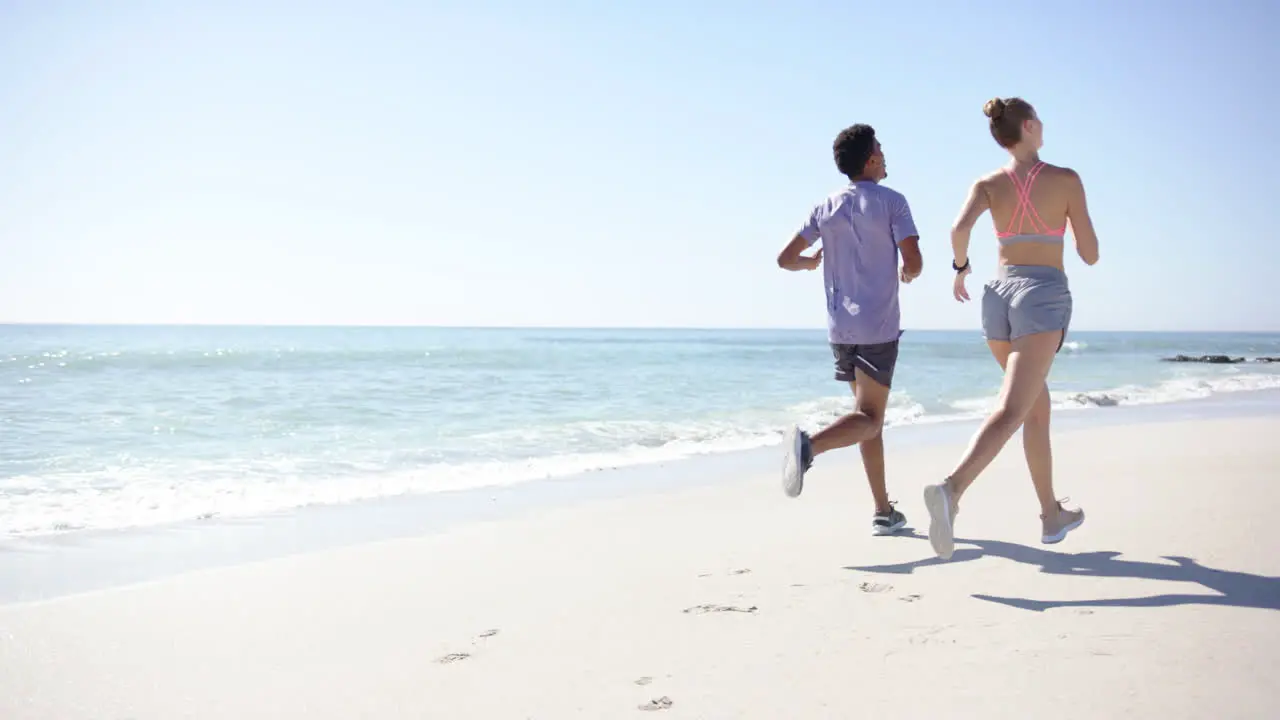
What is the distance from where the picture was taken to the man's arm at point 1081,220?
3.34 m

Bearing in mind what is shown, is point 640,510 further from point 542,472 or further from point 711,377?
point 711,377

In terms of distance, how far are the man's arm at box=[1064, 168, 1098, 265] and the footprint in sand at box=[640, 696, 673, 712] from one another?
2.46 m

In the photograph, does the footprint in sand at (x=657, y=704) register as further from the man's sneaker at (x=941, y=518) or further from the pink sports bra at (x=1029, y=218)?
the pink sports bra at (x=1029, y=218)

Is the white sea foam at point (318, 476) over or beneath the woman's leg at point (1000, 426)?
beneath

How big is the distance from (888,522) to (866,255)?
1.30m

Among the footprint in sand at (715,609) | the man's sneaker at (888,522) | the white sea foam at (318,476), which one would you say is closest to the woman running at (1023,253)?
the man's sneaker at (888,522)

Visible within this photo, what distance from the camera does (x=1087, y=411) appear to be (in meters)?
12.5

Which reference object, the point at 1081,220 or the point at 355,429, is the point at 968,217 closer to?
the point at 1081,220

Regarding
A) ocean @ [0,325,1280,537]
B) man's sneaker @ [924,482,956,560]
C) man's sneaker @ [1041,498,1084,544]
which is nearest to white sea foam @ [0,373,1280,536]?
ocean @ [0,325,1280,537]

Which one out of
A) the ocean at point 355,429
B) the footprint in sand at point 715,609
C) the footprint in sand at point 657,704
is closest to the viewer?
the footprint in sand at point 657,704

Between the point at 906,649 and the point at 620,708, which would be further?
the point at 906,649

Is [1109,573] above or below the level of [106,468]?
above

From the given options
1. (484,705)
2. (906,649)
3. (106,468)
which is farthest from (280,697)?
Answer: (106,468)

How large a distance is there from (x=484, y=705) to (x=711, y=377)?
2217cm
